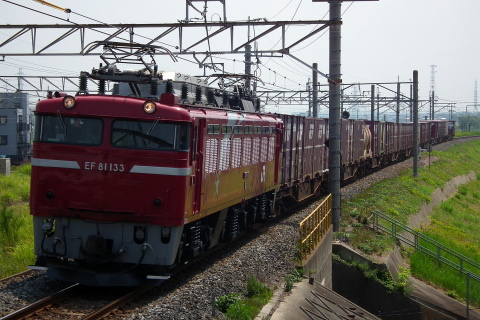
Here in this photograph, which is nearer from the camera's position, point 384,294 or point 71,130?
point 71,130

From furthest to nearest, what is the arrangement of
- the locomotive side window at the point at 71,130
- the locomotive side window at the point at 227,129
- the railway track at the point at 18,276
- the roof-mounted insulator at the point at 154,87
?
the locomotive side window at the point at 227,129 < the roof-mounted insulator at the point at 154,87 < the railway track at the point at 18,276 < the locomotive side window at the point at 71,130

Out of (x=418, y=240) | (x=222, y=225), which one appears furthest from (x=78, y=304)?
(x=418, y=240)

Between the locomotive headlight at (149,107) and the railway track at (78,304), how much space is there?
282cm

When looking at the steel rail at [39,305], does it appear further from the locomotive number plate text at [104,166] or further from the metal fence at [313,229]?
the metal fence at [313,229]

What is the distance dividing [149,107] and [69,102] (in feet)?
4.26

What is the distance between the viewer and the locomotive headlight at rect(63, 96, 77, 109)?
1055cm

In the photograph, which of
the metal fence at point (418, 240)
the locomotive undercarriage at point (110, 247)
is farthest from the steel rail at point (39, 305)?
the metal fence at point (418, 240)

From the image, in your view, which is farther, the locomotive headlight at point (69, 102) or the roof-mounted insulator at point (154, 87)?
the roof-mounted insulator at point (154, 87)

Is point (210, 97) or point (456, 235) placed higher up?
point (210, 97)

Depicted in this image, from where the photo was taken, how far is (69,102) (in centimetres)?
1059

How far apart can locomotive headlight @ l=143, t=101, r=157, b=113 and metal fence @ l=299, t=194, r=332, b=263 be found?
447 cm

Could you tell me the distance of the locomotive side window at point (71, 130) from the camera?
34.5 ft

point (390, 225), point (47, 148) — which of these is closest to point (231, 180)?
point (47, 148)

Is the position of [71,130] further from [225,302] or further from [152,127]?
[225,302]
